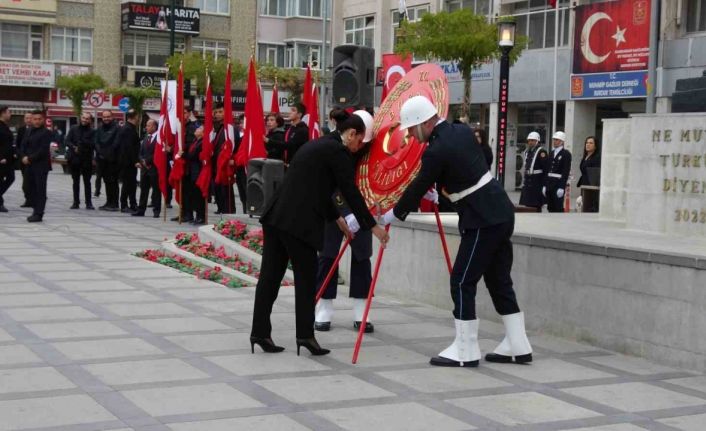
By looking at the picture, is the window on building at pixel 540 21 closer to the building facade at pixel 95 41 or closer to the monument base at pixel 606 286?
the building facade at pixel 95 41

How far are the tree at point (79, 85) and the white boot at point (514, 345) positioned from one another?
1811 inches

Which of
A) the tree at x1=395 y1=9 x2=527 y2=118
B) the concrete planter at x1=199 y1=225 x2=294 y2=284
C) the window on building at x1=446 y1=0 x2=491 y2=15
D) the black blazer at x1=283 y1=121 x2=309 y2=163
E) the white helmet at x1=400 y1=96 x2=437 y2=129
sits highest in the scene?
the window on building at x1=446 y1=0 x2=491 y2=15

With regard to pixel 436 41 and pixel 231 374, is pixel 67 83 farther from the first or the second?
pixel 231 374

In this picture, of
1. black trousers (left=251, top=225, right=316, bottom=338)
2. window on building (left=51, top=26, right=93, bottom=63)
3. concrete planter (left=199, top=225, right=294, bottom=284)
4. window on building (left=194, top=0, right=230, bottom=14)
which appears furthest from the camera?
window on building (left=194, top=0, right=230, bottom=14)

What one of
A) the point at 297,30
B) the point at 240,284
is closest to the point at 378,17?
the point at 297,30

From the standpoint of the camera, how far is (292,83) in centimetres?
5409

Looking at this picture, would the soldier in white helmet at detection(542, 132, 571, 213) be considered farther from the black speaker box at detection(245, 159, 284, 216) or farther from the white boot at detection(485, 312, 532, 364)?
the white boot at detection(485, 312, 532, 364)

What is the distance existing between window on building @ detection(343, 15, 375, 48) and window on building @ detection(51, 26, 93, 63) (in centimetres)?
1401

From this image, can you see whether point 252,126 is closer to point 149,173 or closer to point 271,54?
point 149,173

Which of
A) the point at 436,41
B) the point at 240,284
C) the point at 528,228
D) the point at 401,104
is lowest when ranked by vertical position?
the point at 240,284

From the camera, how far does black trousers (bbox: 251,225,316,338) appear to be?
7988 millimetres

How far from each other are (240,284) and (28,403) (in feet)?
17.6

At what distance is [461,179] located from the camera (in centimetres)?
773

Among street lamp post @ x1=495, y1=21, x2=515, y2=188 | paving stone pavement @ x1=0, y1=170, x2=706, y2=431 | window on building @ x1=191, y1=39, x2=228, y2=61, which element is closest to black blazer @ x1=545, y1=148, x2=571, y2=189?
street lamp post @ x1=495, y1=21, x2=515, y2=188
